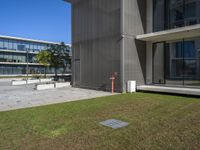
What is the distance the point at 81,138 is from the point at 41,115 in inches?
94.7

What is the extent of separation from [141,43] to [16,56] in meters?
41.8

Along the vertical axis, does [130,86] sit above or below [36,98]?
above

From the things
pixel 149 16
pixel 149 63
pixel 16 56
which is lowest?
pixel 149 63

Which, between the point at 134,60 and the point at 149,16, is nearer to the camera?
the point at 134,60

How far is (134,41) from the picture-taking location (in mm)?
11648

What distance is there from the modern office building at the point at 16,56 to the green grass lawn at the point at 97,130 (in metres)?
38.2

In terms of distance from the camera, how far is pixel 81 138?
3770 mm

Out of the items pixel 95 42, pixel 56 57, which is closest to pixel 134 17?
pixel 95 42

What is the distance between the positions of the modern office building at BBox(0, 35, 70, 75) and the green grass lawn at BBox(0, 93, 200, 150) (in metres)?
38.2

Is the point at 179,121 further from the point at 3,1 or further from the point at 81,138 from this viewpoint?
the point at 3,1

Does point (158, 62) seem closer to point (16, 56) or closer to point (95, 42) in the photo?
point (95, 42)

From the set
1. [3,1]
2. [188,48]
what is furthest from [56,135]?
[3,1]

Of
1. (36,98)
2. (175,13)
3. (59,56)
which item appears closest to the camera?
(36,98)

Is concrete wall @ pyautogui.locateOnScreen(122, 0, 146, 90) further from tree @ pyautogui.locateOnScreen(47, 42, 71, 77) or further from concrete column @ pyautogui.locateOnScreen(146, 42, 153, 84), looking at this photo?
tree @ pyautogui.locateOnScreen(47, 42, 71, 77)
